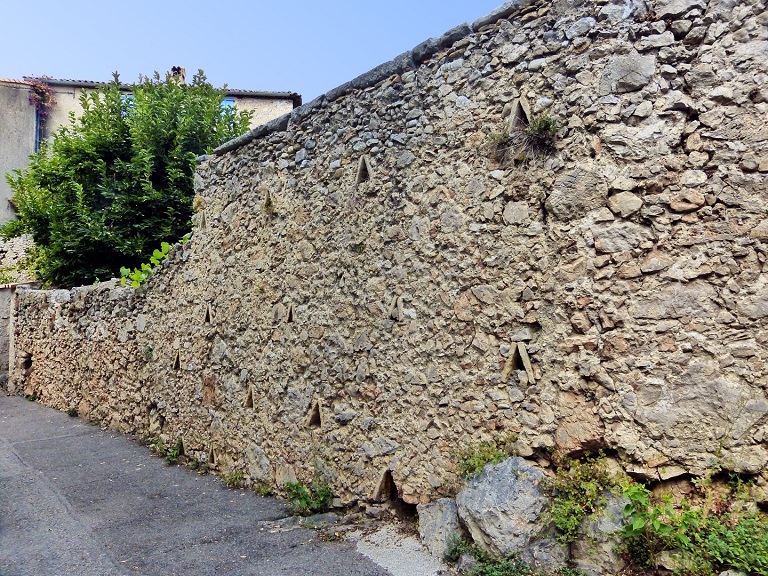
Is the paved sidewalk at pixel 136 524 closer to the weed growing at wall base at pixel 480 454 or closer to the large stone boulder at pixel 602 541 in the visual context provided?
the weed growing at wall base at pixel 480 454

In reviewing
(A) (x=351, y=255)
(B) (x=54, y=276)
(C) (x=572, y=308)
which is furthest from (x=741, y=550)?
(B) (x=54, y=276)

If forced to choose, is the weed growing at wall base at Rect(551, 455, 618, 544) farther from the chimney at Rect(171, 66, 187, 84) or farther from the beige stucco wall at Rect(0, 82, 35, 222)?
the beige stucco wall at Rect(0, 82, 35, 222)

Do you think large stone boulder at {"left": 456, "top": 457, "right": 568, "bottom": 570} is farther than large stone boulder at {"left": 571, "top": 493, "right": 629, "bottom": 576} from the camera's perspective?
Yes

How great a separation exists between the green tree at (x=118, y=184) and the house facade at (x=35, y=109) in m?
5.38

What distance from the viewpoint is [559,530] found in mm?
3293

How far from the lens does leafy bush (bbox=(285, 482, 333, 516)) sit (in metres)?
4.84

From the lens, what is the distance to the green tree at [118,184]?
34.3 ft

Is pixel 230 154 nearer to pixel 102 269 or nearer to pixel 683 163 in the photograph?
Answer: pixel 683 163

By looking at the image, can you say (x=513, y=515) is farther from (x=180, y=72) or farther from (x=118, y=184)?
(x=180, y=72)

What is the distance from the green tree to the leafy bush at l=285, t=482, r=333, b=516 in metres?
6.74

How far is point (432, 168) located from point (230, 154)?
9.71 ft

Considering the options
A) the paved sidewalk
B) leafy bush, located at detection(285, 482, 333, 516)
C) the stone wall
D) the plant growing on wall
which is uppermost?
the plant growing on wall

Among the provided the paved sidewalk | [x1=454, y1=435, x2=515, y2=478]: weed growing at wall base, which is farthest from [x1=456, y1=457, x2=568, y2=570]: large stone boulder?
the paved sidewalk

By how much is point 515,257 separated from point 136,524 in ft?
12.1
